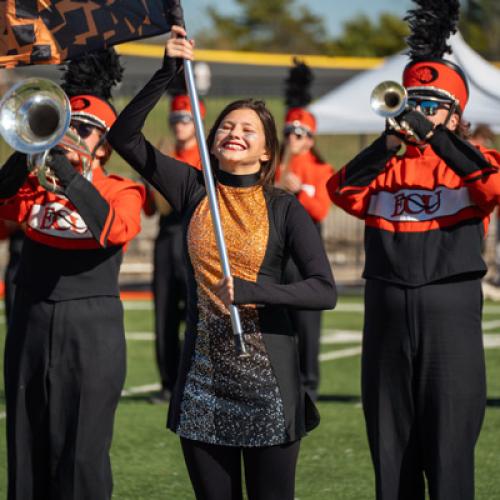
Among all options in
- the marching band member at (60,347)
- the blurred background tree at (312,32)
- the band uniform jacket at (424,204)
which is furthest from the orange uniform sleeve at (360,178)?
the blurred background tree at (312,32)

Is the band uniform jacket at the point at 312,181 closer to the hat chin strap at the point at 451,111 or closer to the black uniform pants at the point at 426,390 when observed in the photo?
the hat chin strap at the point at 451,111

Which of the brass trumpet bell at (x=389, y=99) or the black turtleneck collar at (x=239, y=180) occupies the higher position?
the brass trumpet bell at (x=389, y=99)

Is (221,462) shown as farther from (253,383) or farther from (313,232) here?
(313,232)

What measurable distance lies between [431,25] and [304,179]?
3488 millimetres

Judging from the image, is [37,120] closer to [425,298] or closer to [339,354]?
[425,298]

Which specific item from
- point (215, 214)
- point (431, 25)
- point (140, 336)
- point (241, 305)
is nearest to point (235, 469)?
point (241, 305)

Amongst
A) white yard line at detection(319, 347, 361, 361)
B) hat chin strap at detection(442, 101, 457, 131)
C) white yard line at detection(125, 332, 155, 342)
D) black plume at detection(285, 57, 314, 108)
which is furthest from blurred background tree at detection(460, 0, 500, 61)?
hat chin strap at detection(442, 101, 457, 131)

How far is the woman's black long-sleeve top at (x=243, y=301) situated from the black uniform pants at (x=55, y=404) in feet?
2.35

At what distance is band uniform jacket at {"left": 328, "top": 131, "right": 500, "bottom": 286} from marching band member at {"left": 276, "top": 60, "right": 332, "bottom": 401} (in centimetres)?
288

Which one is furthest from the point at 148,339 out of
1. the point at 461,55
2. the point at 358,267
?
the point at 358,267

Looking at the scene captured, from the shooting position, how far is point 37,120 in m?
4.34

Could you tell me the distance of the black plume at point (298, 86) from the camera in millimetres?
9375

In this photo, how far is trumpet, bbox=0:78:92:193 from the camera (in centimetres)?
424

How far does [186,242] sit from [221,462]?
0.76 metres
